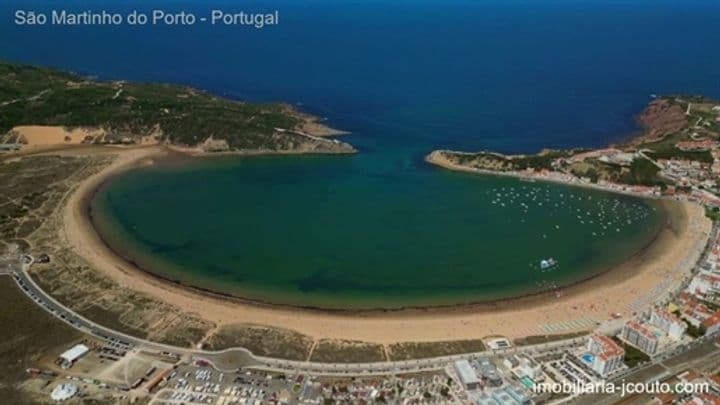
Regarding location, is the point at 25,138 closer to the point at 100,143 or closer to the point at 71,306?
the point at 100,143

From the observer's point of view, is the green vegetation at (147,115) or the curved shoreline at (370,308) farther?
the green vegetation at (147,115)

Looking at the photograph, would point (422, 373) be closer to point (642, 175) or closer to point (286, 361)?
point (286, 361)

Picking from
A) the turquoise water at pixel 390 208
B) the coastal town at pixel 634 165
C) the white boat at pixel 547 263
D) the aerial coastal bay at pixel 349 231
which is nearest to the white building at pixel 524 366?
the aerial coastal bay at pixel 349 231

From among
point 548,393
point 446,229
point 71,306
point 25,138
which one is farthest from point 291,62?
point 548,393

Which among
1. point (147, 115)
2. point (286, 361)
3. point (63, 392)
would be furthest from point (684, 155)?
point (147, 115)

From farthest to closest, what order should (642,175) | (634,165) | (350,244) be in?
1. (634,165)
2. (642,175)
3. (350,244)

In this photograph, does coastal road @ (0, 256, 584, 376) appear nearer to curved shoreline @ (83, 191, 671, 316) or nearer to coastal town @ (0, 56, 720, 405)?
coastal town @ (0, 56, 720, 405)

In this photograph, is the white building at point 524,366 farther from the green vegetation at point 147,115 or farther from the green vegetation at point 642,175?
the green vegetation at point 147,115
